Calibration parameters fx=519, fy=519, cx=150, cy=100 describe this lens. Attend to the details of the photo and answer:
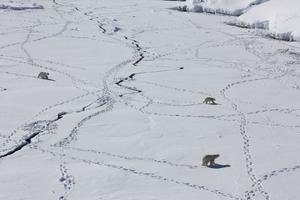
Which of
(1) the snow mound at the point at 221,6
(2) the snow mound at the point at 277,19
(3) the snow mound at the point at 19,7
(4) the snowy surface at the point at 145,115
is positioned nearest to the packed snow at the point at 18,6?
(3) the snow mound at the point at 19,7

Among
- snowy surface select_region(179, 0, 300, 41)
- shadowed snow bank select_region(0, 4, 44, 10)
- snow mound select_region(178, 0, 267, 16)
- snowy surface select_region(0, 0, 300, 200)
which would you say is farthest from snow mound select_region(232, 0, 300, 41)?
shadowed snow bank select_region(0, 4, 44, 10)

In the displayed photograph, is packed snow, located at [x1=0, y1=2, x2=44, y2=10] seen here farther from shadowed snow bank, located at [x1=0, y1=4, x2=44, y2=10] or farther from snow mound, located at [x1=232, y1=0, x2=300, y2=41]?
snow mound, located at [x1=232, y1=0, x2=300, y2=41]

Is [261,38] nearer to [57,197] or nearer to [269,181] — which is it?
[269,181]

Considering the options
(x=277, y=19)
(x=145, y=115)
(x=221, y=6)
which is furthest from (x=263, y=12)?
(x=145, y=115)

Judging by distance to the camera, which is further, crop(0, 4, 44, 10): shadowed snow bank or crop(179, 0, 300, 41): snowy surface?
crop(0, 4, 44, 10): shadowed snow bank

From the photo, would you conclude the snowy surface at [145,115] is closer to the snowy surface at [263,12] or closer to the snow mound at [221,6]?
the snowy surface at [263,12]

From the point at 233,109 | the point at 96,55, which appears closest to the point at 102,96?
the point at 233,109
